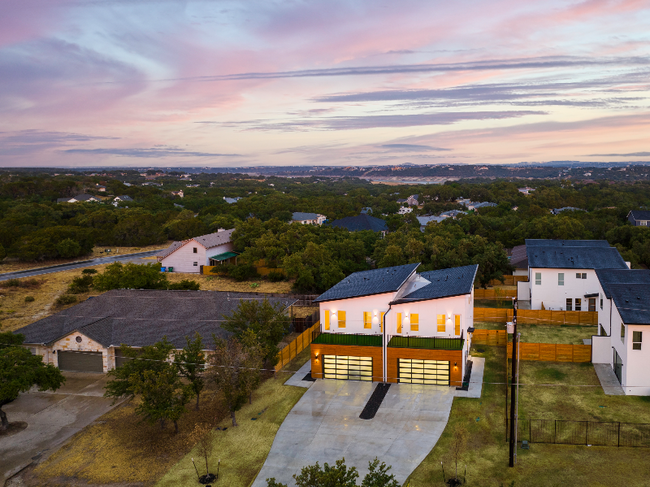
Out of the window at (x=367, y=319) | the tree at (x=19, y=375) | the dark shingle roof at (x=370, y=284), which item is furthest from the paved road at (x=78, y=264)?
the window at (x=367, y=319)

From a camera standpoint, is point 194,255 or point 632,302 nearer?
point 632,302

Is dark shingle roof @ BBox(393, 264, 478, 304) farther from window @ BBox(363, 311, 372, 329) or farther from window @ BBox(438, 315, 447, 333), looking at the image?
window @ BBox(363, 311, 372, 329)

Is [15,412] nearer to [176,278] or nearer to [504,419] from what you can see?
[504,419]

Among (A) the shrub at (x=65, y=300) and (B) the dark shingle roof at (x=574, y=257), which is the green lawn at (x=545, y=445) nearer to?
(B) the dark shingle roof at (x=574, y=257)

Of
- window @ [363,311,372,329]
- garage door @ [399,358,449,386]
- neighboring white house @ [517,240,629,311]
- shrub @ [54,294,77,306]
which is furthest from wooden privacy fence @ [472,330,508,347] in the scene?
shrub @ [54,294,77,306]

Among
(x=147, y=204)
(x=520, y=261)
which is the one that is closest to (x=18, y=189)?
(x=147, y=204)

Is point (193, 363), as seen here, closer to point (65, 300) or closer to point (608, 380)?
point (608, 380)

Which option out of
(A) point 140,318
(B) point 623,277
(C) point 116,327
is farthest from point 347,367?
(B) point 623,277
